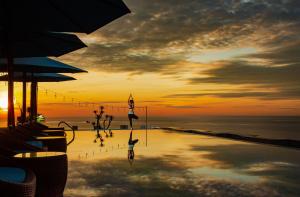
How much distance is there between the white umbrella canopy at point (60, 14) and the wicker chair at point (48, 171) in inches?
80.7

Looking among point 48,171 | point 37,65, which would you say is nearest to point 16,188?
point 48,171

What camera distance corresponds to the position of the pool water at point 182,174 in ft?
22.5

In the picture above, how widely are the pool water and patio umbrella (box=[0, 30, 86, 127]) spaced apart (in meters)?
2.12

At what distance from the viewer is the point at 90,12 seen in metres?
6.15

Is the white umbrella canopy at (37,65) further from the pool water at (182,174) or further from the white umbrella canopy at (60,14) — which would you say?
the white umbrella canopy at (60,14)

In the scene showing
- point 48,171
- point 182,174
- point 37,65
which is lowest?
point 182,174

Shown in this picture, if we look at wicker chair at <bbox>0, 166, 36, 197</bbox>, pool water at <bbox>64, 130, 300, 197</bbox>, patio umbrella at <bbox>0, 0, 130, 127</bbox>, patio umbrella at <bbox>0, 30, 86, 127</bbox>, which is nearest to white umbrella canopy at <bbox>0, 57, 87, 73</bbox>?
patio umbrella at <bbox>0, 30, 86, 127</bbox>

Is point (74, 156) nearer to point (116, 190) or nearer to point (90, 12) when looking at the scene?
point (116, 190)

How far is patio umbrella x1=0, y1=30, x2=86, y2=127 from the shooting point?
726 centimetres

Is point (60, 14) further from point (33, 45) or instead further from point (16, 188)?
point (16, 188)

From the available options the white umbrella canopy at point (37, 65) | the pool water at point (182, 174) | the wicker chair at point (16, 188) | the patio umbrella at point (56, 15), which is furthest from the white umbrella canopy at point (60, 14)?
the white umbrella canopy at point (37, 65)

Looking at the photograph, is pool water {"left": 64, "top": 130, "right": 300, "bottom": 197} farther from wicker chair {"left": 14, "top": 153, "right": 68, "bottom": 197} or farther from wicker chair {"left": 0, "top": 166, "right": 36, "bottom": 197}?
wicker chair {"left": 0, "top": 166, "right": 36, "bottom": 197}

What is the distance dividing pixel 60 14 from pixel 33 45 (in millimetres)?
2488

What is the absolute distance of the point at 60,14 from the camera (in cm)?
638
